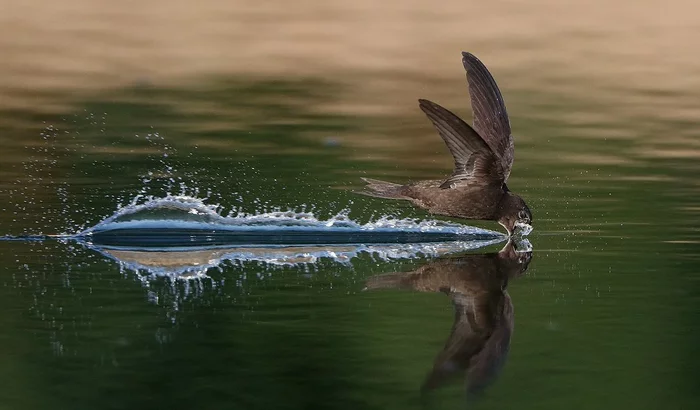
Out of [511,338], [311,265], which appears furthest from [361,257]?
[511,338]

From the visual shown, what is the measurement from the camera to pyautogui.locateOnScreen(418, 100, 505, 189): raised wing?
854cm

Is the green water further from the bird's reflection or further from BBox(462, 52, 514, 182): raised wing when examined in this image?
BBox(462, 52, 514, 182): raised wing

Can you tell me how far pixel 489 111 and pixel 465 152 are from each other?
0.65m

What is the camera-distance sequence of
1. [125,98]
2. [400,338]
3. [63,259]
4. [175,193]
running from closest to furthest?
[400,338] → [63,259] → [175,193] → [125,98]

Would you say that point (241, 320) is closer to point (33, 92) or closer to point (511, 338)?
point (511, 338)

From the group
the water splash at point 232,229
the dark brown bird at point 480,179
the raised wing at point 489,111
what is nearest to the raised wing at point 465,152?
the dark brown bird at point 480,179

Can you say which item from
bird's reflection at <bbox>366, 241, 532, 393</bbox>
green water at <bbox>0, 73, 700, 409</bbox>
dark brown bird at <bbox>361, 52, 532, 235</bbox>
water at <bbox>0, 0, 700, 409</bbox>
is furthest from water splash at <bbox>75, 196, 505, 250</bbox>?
bird's reflection at <bbox>366, 241, 532, 393</bbox>

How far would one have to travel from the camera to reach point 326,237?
908 centimetres

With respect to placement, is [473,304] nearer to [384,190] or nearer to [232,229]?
[232,229]

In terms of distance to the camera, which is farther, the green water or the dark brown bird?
the dark brown bird

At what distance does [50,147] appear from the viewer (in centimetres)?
1203

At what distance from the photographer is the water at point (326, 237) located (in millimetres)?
5680

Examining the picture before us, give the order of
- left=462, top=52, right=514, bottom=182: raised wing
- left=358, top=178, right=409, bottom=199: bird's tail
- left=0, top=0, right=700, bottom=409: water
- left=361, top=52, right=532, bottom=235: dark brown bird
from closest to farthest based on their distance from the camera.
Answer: left=0, top=0, right=700, bottom=409: water → left=361, top=52, right=532, bottom=235: dark brown bird → left=462, top=52, right=514, bottom=182: raised wing → left=358, top=178, right=409, bottom=199: bird's tail

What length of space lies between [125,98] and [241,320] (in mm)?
9046
